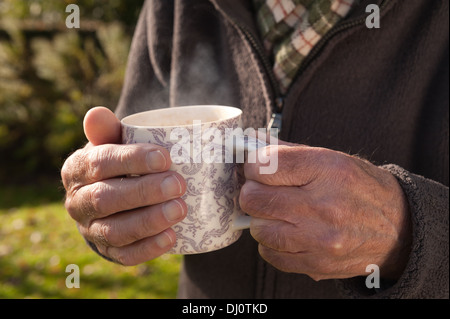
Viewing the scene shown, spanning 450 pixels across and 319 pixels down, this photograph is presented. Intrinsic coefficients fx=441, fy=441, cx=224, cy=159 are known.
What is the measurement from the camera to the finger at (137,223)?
839 mm

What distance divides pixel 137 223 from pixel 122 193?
0.22 ft

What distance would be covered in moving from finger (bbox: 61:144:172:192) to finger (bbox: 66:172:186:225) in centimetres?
1

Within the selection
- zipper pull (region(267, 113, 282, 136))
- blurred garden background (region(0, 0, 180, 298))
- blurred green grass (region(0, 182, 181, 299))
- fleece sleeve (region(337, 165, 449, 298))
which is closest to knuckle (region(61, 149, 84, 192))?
zipper pull (region(267, 113, 282, 136))

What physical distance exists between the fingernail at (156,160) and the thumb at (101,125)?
6.1 inches

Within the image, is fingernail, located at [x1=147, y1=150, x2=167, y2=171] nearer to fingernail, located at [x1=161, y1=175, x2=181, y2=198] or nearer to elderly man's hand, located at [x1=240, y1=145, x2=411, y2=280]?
fingernail, located at [x1=161, y1=175, x2=181, y2=198]

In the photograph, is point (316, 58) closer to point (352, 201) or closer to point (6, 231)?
point (352, 201)

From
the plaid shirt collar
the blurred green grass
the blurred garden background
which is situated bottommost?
the blurred green grass

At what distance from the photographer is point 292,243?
0.86 metres

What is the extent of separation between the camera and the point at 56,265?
321 cm

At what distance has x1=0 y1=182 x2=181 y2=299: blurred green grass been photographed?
2908 mm

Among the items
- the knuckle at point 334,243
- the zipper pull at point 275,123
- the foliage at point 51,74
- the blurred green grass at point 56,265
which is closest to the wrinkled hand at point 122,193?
the knuckle at point 334,243

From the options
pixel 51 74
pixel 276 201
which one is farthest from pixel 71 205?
pixel 51 74

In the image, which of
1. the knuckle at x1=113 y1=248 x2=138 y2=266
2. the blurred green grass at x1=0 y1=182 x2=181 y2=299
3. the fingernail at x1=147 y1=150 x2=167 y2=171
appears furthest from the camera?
the blurred green grass at x1=0 y1=182 x2=181 y2=299

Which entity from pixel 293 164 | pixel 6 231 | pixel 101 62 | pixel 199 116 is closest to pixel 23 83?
pixel 101 62
